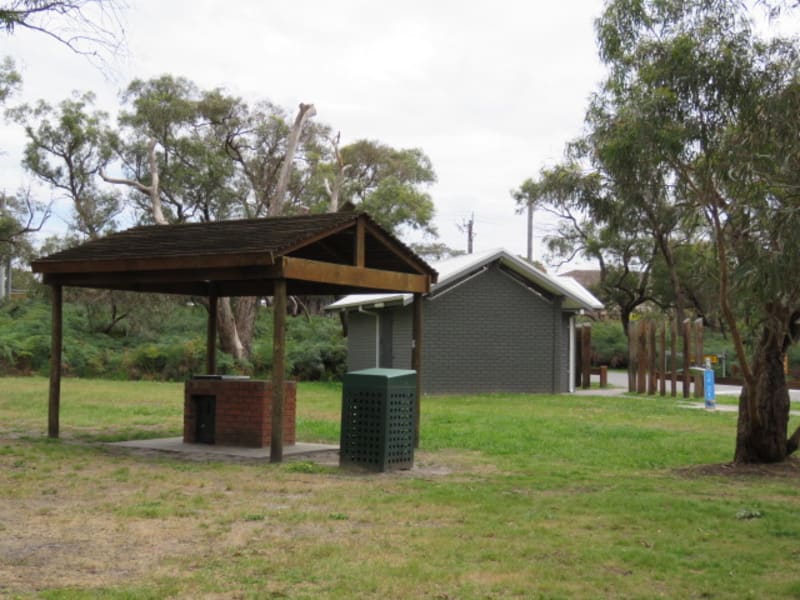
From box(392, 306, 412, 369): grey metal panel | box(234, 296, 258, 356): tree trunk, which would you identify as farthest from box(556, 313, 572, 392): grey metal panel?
box(234, 296, 258, 356): tree trunk

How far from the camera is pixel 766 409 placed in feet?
39.4

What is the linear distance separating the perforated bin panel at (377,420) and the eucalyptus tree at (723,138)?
151 inches

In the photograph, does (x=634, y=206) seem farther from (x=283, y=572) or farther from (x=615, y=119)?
(x=283, y=572)

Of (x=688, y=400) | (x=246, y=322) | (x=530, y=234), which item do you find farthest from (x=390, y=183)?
(x=688, y=400)

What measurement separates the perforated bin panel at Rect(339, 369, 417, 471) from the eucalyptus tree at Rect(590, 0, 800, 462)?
12.6 ft

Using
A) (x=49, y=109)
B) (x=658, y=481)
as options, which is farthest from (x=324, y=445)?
(x=49, y=109)

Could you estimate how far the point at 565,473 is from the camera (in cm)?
1135

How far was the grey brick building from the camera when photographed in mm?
26328

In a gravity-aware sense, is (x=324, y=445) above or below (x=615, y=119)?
below

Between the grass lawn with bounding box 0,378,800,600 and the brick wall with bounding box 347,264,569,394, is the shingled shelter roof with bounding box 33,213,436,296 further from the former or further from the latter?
the brick wall with bounding box 347,264,569,394

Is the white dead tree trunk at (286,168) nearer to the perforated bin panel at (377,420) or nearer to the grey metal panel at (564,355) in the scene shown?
the grey metal panel at (564,355)

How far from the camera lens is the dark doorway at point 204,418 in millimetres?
14078

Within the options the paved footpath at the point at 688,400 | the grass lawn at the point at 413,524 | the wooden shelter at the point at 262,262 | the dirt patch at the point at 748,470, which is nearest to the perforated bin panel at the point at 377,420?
the grass lawn at the point at 413,524

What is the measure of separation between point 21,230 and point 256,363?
9974 millimetres
